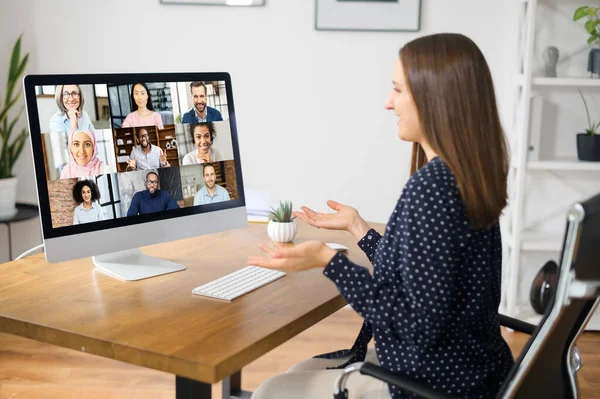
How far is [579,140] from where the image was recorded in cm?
357

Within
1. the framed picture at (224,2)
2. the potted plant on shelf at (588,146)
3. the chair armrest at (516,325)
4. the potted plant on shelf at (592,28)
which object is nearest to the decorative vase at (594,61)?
the potted plant on shelf at (592,28)

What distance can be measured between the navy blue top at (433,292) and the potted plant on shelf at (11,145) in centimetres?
251

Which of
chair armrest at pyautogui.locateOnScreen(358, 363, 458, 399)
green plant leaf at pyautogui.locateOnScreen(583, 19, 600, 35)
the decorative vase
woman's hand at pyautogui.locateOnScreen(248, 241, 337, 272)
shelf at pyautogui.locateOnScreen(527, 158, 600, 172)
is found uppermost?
green plant leaf at pyautogui.locateOnScreen(583, 19, 600, 35)

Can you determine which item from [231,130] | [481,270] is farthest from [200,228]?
[481,270]

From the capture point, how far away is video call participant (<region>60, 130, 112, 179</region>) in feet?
Result: 5.89

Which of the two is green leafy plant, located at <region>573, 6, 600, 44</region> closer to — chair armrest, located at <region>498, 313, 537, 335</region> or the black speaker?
the black speaker

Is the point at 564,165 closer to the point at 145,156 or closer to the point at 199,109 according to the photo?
the point at 199,109

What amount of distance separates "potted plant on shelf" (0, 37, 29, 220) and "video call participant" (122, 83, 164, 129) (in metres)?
1.84

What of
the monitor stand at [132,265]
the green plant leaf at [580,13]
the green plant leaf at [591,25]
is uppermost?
the green plant leaf at [580,13]

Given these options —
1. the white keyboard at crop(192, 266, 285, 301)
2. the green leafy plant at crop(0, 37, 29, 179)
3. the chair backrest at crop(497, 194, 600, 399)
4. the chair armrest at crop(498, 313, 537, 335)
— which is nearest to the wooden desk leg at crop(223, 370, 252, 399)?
the white keyboard at crop(192, 266, 285, 301)

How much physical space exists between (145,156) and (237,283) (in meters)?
0.43

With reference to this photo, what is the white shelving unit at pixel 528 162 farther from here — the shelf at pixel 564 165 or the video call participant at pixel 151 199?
the video call participant at pixel 151 199

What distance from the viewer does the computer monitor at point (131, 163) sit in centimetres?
177

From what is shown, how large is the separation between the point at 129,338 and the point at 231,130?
89 centimetres
